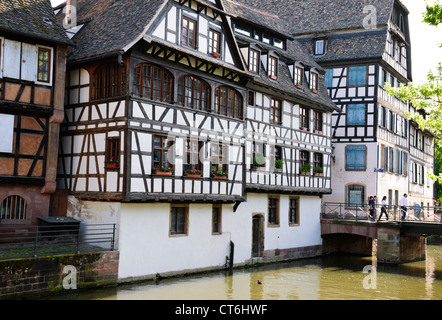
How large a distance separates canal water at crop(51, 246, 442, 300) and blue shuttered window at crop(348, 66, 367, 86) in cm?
1229

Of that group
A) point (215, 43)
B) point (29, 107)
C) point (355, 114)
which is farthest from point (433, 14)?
point (355, 114)

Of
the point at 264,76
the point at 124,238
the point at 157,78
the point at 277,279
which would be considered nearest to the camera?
the point at 124,238

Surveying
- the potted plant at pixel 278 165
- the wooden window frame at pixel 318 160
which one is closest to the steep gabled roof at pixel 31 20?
the potted plant at pixel 278 165

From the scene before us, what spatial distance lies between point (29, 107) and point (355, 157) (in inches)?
847

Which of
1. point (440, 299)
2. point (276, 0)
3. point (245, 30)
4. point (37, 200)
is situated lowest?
point (440, 299)

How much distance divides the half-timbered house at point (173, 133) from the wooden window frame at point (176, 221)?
0.04 m

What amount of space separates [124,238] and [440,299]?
37.2 ft

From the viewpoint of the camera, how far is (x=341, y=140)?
3488 centimetres

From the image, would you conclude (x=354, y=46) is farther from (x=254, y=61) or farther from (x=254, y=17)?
(x=254, y=61)

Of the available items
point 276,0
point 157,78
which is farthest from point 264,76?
point 276,0

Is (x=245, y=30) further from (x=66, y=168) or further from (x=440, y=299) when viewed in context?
(x=440, y=299)

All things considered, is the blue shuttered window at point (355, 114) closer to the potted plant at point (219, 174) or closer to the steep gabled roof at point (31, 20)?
the potted plant at point (219, 174)

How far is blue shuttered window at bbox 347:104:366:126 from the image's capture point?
34562 millimetres

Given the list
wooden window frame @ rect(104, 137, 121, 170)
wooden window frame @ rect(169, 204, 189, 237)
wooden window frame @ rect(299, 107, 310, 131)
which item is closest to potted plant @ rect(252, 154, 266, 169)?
wooden window frame @ rect(299, 107, 310, 131)
